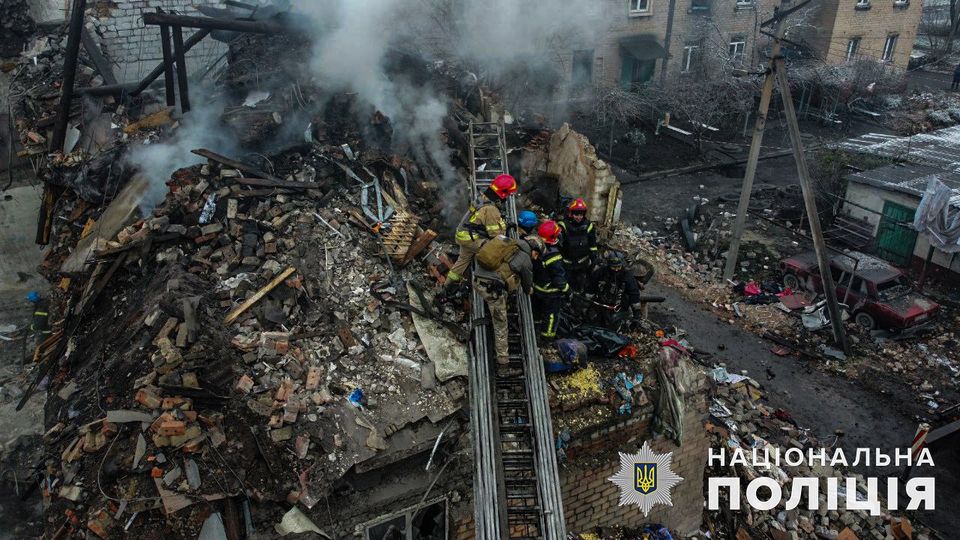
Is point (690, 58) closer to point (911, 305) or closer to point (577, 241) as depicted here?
point (911, 305)

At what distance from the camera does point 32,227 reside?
9.88 meters

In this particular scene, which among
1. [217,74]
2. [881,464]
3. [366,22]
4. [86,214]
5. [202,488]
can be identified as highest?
[366,22]

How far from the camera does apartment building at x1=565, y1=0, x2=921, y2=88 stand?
21953 mm

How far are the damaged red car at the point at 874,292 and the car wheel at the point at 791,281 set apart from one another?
0.12m

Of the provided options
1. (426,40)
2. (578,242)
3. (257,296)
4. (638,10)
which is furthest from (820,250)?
(638,10)

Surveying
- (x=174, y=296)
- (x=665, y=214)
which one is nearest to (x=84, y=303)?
(x=174, y=296)

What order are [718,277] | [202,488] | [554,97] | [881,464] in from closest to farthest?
[202,488], [881,464], [718,277], [554,97]

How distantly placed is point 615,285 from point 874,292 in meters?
6.88

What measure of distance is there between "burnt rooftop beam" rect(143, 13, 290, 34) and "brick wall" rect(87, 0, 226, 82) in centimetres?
277

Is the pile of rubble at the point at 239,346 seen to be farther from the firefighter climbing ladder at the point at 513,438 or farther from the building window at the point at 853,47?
the building window at the point at 853,47

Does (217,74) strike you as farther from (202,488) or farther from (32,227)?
(202,488)

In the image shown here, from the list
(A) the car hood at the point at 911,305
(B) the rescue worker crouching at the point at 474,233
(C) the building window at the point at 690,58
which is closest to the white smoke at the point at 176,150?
(B) the rescue worker crouching at the point at 474,233

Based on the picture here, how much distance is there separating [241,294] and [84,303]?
2.30m

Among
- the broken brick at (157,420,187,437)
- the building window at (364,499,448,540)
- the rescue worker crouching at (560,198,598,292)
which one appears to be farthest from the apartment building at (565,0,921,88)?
the broken brick at (157,420,187,437)
